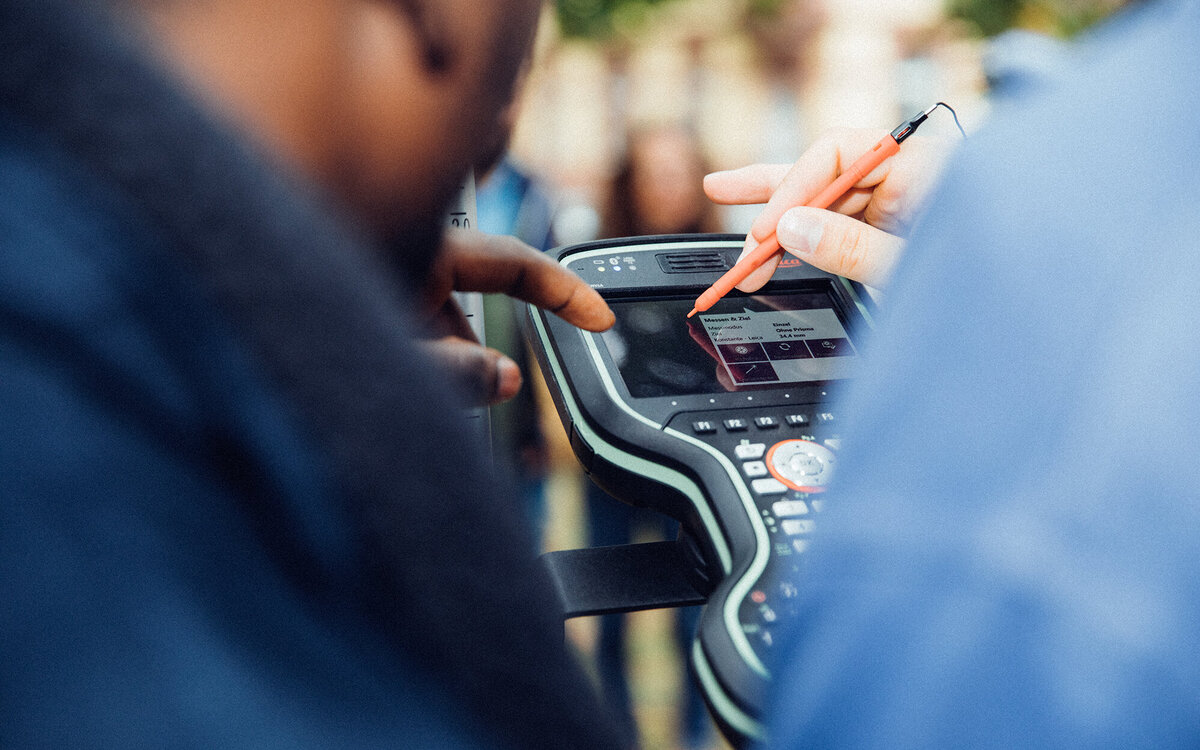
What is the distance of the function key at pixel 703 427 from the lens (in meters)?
0.57

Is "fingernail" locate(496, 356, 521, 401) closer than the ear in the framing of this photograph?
No

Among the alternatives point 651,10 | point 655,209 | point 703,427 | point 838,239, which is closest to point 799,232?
point 838,239

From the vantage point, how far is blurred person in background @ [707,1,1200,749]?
0.23m

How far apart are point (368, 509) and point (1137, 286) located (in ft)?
0.70

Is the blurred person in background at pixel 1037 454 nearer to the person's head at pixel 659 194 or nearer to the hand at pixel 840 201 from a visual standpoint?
the hand at pixel 840 201

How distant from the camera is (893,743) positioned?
256 millimetres

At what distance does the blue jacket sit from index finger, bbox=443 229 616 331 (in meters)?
0.31

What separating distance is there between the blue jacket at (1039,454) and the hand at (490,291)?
266 millimetres

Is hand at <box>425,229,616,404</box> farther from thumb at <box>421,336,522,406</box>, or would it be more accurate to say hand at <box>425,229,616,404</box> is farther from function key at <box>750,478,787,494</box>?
function key at <box>750,478,787,494</box>

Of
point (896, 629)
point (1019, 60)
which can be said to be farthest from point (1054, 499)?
point (1019, 60)

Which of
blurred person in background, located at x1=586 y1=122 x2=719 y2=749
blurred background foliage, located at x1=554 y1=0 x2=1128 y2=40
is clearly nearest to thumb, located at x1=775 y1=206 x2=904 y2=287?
blurred person in background, located at x1=586 y1=122 x2=719 y2=749

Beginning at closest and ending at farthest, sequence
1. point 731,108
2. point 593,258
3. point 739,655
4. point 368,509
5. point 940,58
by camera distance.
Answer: point 368,509 → point 739,655 → point 593,258 → point 731,108 → point 940,58

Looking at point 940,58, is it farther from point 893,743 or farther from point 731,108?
point 893,743

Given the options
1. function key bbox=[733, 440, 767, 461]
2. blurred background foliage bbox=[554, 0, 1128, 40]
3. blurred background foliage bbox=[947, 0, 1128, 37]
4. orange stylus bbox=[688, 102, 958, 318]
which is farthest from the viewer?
blurred background foliage bbox=[554, 0, 1128, 40]
